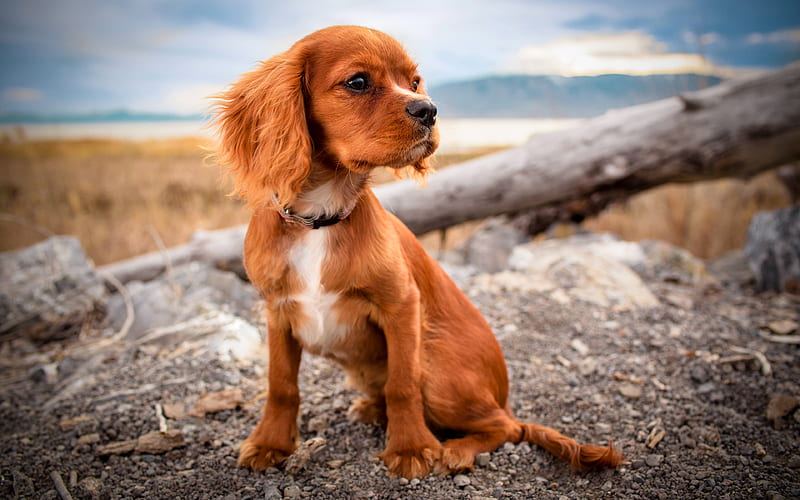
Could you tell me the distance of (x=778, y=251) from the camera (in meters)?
4.60

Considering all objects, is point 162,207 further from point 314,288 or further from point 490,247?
point 314,288

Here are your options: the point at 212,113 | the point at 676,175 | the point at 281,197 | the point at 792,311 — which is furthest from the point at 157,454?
the point at 676,175

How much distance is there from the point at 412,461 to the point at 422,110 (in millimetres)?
1414

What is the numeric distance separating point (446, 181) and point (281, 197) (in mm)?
3340


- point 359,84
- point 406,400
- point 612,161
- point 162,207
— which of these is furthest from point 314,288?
point 162,207

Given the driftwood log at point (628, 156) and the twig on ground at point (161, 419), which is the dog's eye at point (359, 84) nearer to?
the twig on ground at point (161, 419)

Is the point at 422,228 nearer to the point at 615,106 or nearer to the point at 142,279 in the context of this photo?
the point at 615,106

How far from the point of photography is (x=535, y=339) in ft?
12.3

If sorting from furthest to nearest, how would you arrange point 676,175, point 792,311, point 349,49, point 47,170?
point 47,170
point 676,175
point 792,311
point 349,49

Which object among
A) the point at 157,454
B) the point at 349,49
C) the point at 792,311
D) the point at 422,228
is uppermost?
the point at 349,49

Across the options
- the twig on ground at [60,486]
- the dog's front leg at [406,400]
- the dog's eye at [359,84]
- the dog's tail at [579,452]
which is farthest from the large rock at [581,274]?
the twig on ground at [60,486]

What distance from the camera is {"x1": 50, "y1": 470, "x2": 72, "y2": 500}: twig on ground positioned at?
7.30 feet

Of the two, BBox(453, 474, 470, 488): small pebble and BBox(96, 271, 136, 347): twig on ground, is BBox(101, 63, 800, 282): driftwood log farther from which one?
BBox(453, 474, 470, 488): small pebble

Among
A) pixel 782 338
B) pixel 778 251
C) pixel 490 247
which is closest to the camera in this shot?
pixel 782 338
